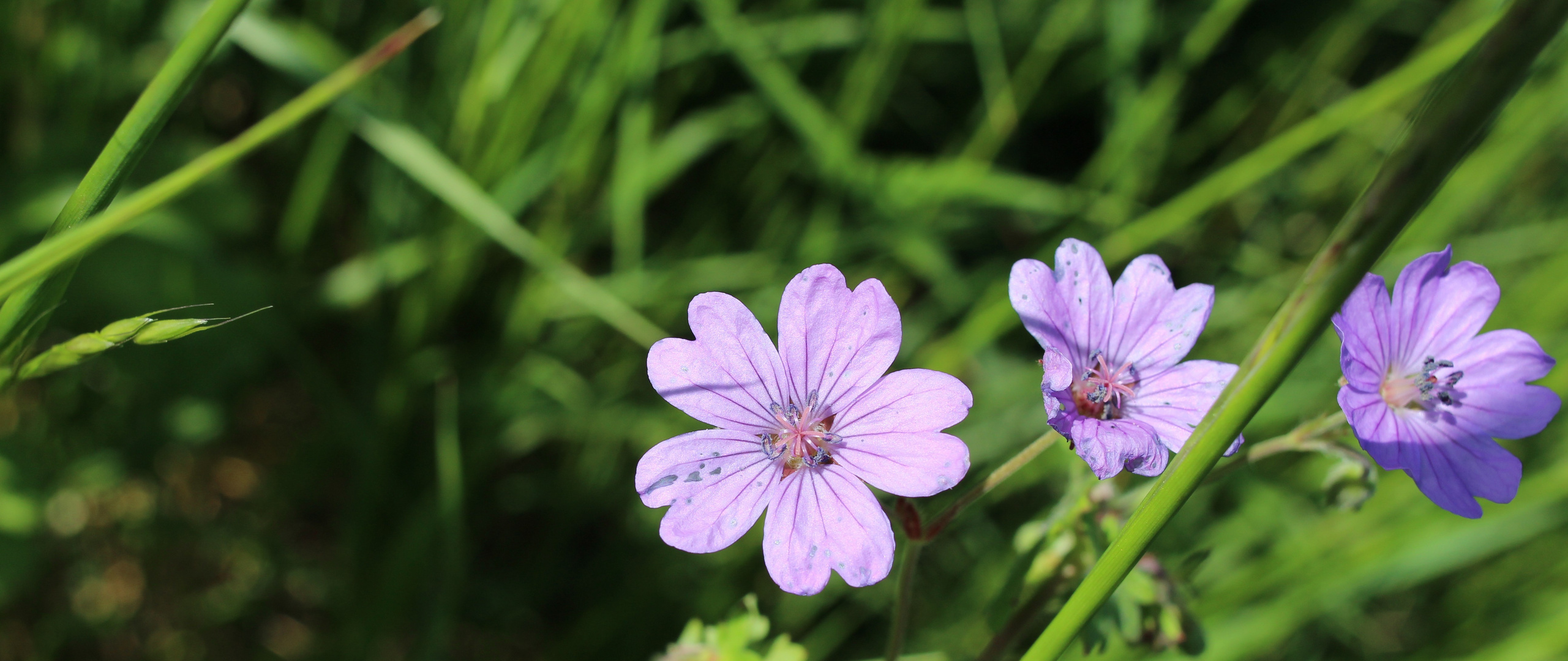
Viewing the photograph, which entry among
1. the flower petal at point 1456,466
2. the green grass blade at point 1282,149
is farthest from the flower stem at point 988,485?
the green grass blade at point 1282,149

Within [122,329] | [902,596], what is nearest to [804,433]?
[902,596]

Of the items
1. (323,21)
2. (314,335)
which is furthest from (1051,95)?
(314,335)

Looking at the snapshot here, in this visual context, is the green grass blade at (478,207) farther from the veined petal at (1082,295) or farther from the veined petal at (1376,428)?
the veined petal at (1376,428)

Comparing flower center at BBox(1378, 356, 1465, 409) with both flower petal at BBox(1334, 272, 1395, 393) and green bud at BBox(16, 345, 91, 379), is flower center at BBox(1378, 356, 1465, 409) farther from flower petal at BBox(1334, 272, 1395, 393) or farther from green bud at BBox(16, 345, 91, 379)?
green bud at BBox(16, 345, 91, 379)

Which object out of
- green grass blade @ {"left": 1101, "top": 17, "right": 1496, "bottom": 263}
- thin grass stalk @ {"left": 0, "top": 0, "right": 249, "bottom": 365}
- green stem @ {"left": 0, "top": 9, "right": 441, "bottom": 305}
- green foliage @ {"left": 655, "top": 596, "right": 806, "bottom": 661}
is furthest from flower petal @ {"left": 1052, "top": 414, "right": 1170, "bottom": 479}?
green grass blade @ {"left": 1101, "top": 17, "right": 1496, "bottom": 263}

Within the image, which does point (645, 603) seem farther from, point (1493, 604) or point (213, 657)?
point (1493, 604)

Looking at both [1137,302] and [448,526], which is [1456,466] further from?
[448,526]
